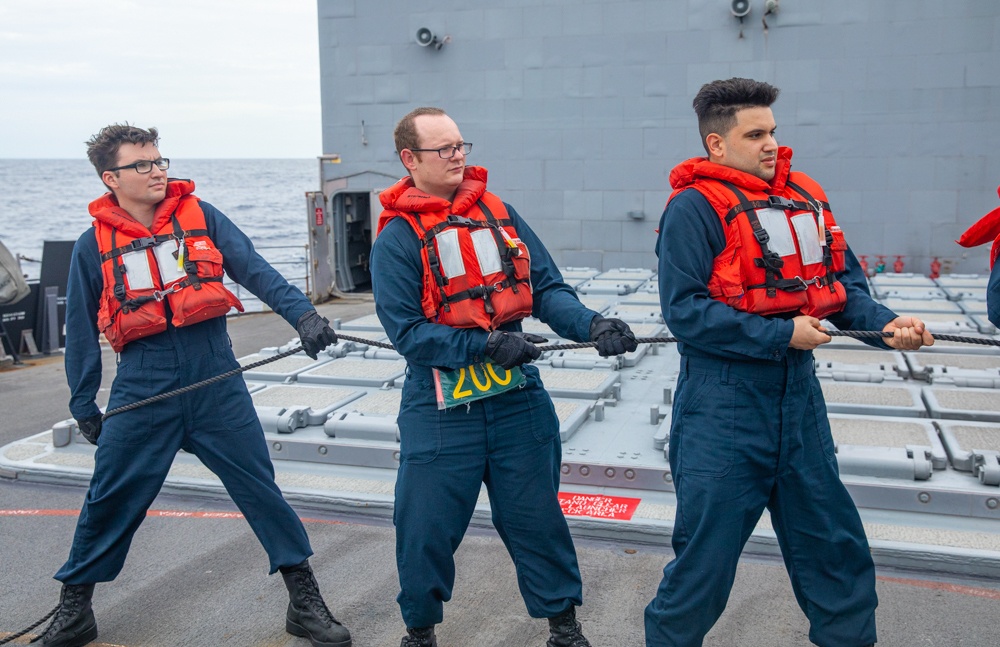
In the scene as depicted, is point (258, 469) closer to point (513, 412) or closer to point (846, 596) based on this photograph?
point (513, 412)

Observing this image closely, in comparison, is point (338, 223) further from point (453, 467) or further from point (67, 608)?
point (453, 467)

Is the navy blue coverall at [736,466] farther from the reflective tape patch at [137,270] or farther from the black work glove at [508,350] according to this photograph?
the reflective tape patch at [137,270]

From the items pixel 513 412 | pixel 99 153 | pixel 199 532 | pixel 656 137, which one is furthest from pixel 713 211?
pixel 656 137

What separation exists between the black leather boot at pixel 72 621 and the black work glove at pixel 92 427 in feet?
2.06

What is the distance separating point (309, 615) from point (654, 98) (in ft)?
34.5

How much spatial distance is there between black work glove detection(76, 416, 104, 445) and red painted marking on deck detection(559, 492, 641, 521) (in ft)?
7.74

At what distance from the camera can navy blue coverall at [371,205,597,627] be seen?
3293 mm

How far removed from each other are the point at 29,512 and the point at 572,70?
32.5 feet

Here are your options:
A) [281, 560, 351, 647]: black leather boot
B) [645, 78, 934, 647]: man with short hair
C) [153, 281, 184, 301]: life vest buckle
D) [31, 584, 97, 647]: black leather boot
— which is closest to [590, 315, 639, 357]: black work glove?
[645, 78, 934, 647]: man with short hair

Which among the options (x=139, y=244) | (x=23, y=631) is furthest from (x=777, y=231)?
(x=23, y=631)

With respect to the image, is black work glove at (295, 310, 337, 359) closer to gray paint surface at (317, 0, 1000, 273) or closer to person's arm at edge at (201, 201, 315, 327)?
person's arm at edge at (201, 201, 315, 327)

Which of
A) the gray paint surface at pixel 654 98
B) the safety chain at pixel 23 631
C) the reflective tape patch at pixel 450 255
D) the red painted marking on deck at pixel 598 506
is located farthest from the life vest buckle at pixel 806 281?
the gray paint surface at pixel 654 98

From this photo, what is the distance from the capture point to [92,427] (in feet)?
13.3

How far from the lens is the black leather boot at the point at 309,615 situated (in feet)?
12.5
